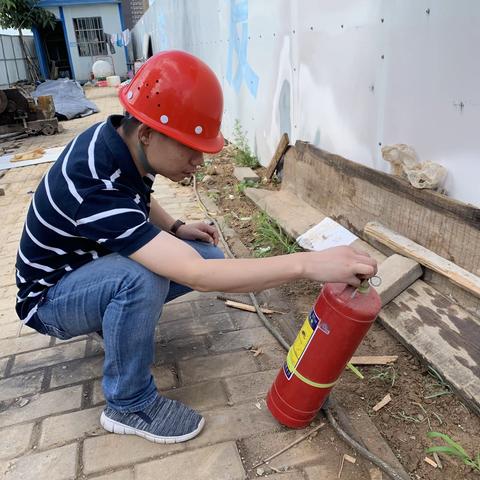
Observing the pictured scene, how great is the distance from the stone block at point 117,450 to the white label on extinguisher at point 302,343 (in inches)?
21.5

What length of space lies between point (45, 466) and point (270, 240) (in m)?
2.34

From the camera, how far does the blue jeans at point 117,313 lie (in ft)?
5.83

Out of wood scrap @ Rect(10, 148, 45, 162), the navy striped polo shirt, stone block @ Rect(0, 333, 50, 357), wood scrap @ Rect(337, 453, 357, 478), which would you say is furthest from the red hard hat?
wood scrap @ Rect(10, 148, 45, 162)

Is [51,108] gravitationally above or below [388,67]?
below

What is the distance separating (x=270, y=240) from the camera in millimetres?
3758

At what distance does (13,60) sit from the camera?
83.5 ft

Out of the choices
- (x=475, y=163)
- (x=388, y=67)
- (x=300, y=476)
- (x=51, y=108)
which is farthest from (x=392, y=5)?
(x=51, y=108)

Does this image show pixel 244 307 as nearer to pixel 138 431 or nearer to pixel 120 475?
pixel 138 431

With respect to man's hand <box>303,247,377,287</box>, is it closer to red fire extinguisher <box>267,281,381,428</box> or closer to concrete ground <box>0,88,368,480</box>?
red fire extinguisher <box>267,281,381,428</box>

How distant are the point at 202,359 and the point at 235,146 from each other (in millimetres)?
4948

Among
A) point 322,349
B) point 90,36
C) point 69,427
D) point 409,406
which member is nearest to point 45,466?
point 69,427

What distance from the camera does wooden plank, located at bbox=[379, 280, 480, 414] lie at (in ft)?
6.73

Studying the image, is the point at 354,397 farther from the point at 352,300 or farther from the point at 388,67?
the point at 388,67

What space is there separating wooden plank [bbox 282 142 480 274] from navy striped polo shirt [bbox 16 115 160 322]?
5.17 feet
